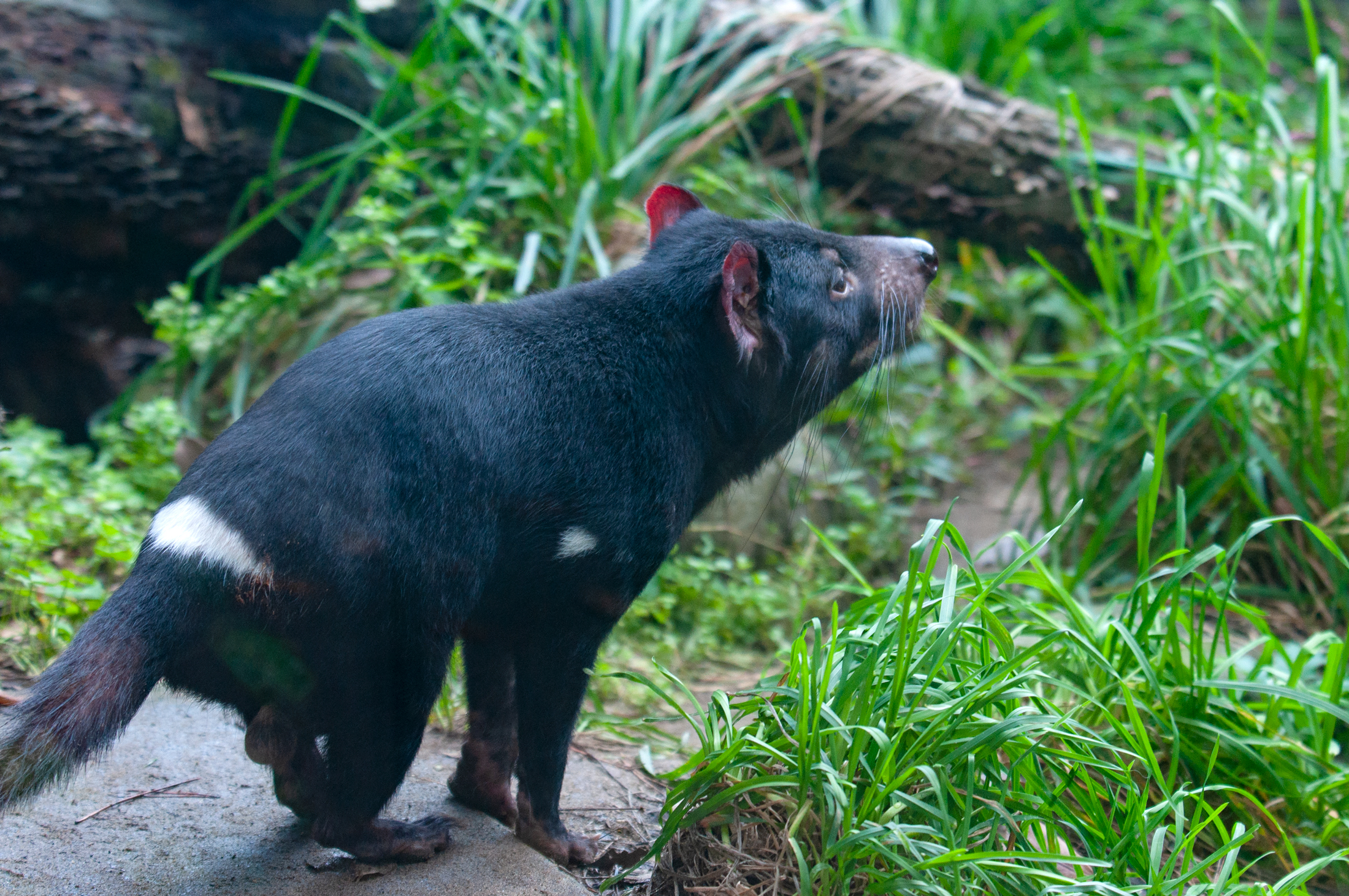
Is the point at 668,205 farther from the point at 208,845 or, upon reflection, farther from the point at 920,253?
the point at 208,845

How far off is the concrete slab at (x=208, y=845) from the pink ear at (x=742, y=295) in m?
1.13

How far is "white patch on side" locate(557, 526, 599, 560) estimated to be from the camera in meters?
1.83

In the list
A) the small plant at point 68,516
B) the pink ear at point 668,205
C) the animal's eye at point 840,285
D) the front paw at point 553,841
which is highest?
the pink ear at point 668,205

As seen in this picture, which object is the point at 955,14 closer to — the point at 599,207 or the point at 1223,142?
the point at 1223,142

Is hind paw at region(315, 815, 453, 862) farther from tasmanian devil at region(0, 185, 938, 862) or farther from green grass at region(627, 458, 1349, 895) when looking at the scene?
green grass at region(627, 458, 1349, 895)

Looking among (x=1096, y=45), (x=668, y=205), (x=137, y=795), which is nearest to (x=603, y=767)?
(x=137, y=795)

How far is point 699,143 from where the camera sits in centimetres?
404

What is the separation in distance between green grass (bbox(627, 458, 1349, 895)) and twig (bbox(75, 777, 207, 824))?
105 cm

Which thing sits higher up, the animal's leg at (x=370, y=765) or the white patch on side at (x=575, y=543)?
the white patch on side at (x=575, y=543)

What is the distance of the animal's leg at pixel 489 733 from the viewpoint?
2.16m

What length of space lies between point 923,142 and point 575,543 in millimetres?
2934

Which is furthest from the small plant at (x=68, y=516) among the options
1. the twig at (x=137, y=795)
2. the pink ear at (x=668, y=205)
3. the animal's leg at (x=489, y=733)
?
the pink ear at (x=668, y=205)

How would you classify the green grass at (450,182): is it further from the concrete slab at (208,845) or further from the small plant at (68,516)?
the concrete slab at (208,845)

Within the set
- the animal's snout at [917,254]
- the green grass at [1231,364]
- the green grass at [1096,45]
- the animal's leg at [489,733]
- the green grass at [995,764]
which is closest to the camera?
the green grass at [995,764]
